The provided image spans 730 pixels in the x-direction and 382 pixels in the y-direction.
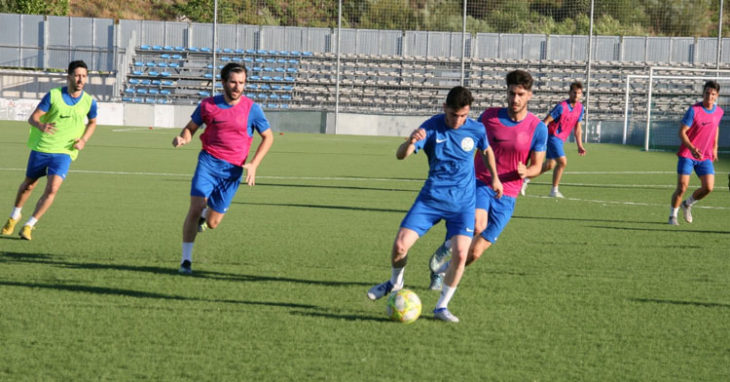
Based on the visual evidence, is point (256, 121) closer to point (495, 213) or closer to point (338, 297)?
point (338, 297)

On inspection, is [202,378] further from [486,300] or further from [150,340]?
[486,300]

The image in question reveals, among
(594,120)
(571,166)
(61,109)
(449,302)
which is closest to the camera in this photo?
(449,302)

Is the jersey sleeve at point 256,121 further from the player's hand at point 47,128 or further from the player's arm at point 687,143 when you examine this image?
the player's arm at point 687,143

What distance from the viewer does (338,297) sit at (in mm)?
7508

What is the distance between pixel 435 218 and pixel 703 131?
24.5 feet

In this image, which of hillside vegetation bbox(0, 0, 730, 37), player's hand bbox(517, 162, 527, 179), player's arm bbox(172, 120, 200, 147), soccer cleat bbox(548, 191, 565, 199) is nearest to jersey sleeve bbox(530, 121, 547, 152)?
player's hand bbox(517, 162, 527, 179)

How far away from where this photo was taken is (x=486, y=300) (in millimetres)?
7512

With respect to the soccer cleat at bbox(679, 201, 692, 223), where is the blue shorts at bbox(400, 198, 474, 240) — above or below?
above

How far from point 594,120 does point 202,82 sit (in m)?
19.4

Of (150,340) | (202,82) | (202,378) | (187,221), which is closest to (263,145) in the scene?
(187,221)

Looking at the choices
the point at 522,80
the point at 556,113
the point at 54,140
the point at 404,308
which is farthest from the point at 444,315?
the point at 556,113

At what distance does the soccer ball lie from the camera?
6.58m

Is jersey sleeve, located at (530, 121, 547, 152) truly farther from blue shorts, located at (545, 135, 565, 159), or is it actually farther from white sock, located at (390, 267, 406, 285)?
blue shorts, located at (545, 135, 565, 159)

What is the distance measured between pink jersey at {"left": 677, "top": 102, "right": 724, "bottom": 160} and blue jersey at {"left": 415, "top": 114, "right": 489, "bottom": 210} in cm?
709
